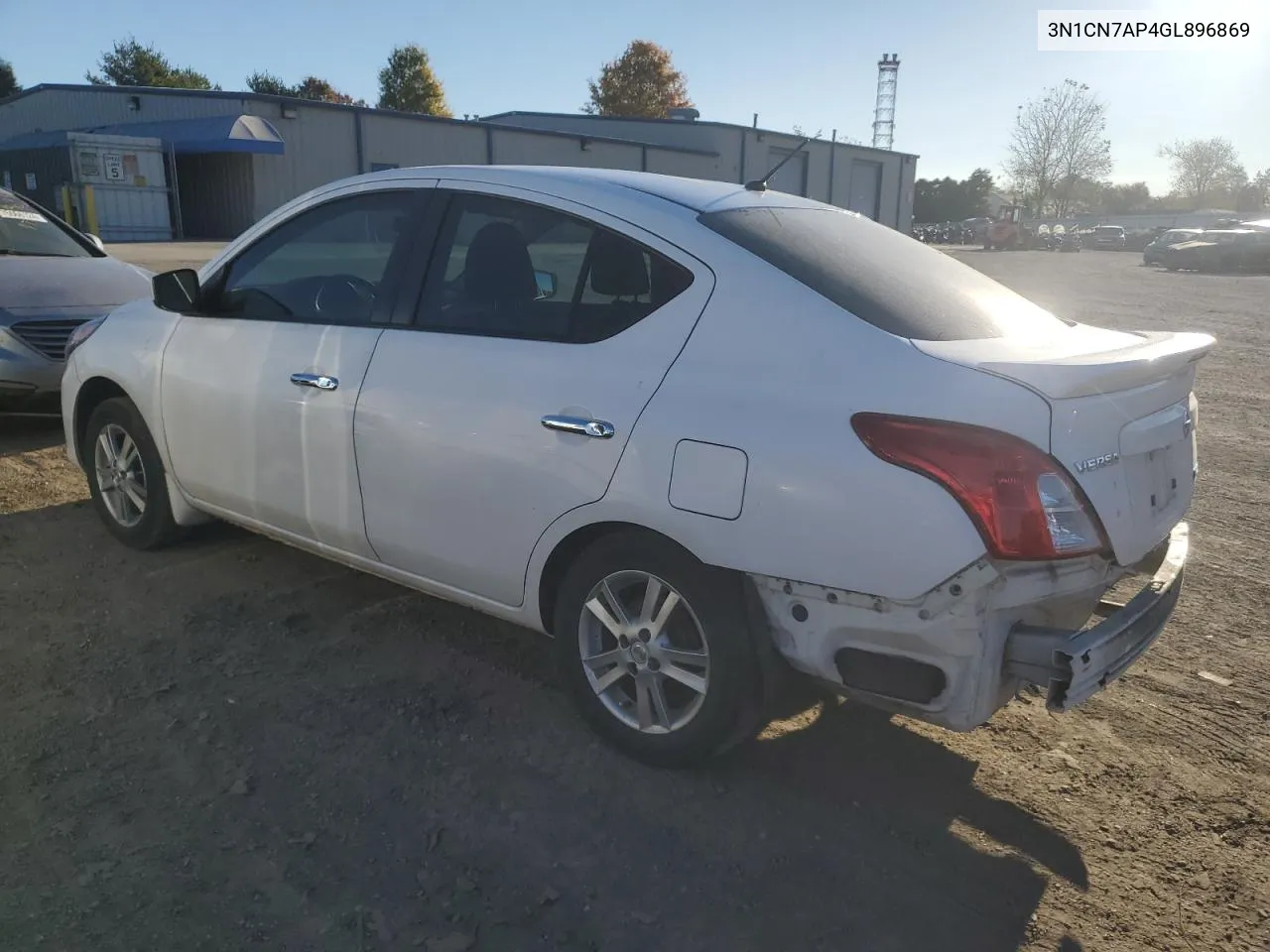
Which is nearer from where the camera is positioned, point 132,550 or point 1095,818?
point 1095,818

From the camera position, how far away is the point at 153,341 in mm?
4438

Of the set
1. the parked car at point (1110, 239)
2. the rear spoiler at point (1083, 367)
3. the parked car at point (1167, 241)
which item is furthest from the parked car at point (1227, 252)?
the rear spoiler at point (1083, 367)

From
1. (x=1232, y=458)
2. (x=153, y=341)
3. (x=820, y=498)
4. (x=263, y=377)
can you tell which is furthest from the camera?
(x=1232, y=458)

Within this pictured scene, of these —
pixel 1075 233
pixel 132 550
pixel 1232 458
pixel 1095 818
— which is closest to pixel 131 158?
pixel 132 550

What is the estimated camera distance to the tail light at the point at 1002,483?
2.39 meters

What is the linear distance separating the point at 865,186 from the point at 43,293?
1895 inches

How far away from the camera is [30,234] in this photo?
7.88 metres

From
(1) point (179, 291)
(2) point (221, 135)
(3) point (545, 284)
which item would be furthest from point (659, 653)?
(2) point (221, 135)

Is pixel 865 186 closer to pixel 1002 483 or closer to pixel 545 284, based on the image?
pixel 545 284

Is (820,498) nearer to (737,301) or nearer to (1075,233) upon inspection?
(737,301)

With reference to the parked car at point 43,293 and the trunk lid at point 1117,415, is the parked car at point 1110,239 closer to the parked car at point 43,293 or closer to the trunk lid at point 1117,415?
the parked car at point 43,293

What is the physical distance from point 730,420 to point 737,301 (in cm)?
37

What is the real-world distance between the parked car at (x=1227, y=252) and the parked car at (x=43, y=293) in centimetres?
3581

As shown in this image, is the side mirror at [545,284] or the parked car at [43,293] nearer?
the side mirror at [545,284]
